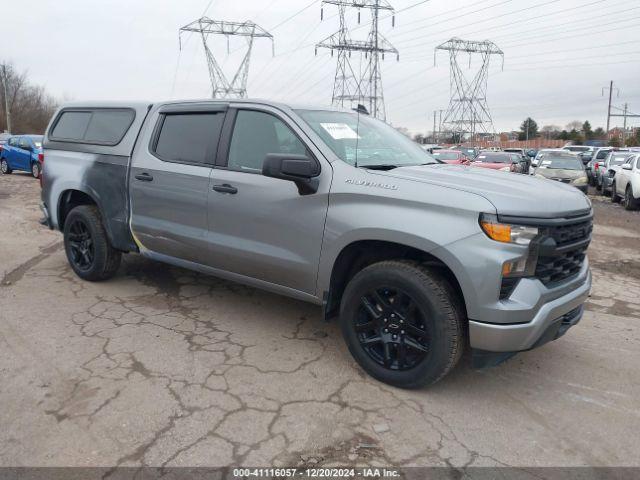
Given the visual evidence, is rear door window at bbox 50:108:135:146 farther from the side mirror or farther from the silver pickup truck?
the side mirror

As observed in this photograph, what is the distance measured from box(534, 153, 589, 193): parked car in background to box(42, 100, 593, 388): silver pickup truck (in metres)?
13.0

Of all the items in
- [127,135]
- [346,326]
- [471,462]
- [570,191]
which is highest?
[127,135]

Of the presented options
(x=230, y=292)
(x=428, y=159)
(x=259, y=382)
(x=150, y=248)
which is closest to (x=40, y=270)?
(x=150, y=248)

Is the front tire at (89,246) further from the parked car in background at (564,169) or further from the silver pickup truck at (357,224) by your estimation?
the parked car in background at (564,169)

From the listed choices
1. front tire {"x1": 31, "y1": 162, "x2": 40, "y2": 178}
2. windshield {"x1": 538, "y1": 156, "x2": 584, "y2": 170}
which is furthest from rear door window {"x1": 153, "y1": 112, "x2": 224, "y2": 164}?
front tire {"x1": 31, "y1": 162, "x2": 40, "y2": 178}

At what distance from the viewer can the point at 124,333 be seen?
14.1 ft

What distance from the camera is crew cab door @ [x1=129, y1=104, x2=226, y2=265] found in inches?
175

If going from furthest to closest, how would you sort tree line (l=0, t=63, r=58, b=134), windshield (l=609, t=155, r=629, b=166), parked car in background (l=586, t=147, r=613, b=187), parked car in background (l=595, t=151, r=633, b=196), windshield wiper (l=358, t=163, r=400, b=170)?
tree line (l=0, t=63, r=58, b=134) → parked car in background (l=586, t=147, r=613, b=187) → windshield (l=609, t=155, r=629, b=166) → parked car in background (l=595, t=151, r=633, b=196) → windshield wiper (l=358, t=163, r=400, b=170)

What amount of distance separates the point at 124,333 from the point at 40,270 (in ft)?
8.21

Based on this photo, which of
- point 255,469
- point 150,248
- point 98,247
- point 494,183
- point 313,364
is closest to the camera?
point 255,469

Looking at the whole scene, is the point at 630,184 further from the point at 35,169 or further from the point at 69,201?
the point at 35,169

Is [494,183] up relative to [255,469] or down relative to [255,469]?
up

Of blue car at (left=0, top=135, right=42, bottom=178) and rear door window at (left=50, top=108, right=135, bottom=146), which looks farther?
blue car at (left=0, top=135, right=42, bottom=178)

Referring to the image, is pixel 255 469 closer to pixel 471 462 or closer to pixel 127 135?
pixel 471 462
